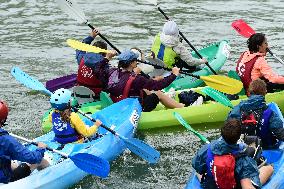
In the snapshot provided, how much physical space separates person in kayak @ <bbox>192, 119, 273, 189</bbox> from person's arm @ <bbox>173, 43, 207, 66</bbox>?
161 inches

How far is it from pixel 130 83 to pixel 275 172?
8.69 ft

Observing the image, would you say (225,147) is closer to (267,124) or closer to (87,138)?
(267,124)

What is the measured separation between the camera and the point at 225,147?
513 centimetres

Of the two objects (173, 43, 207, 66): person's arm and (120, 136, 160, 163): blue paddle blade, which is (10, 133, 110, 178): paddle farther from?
(173, 43, 207, 66): person's arm

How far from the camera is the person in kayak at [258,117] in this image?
20.4 feet

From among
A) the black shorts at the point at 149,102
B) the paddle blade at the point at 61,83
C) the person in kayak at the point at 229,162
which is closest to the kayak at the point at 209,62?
the black shorts at the point at 149,102

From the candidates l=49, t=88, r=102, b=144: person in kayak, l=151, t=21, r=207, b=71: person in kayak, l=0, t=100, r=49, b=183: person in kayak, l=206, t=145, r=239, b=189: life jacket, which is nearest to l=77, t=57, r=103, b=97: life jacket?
l=151, t=21, r=207, b=71: person in kayak

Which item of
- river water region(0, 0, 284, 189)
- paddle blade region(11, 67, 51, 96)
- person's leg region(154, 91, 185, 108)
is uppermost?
paddle blade region(11, 67, 51, 96)

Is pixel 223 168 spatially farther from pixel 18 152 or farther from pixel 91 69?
pixel 91 69

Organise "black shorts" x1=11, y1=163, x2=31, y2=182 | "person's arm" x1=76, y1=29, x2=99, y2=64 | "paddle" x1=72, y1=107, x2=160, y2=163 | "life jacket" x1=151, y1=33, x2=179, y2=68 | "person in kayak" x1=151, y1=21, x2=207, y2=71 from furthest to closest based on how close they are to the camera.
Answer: "life jacket" x1=151, y1=33, x2=179, y2=68
"person in kayak" x1=151, y1=21, x2=207, y2=71
"person's arm" x1=76, y1=29, x2=99, y2=64
"paddle" x1=72, y1=107, x2=160, y2=163
"black shorts" x1=11, y1=163, x2=31, y2=182

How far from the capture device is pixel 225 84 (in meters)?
8.30

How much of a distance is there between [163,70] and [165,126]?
1.26 m

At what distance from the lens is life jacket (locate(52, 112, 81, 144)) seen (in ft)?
21.7

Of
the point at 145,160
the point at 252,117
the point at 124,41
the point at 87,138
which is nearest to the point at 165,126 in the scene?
the point at 145,160
